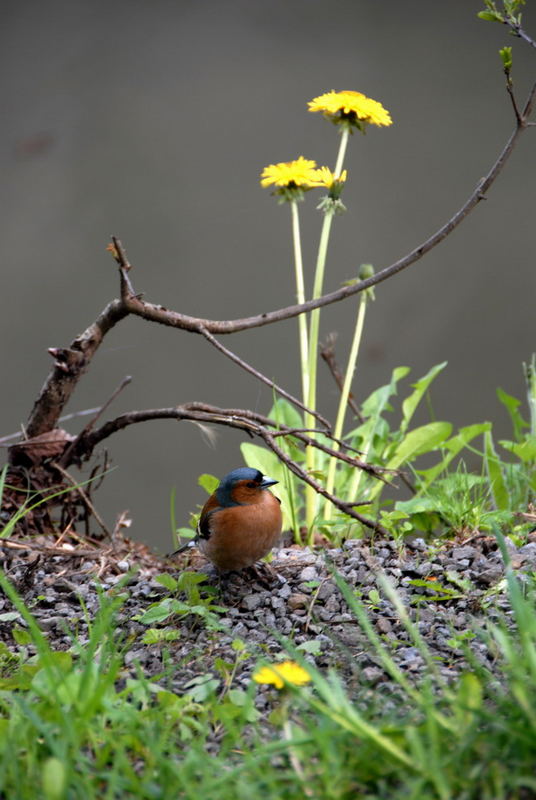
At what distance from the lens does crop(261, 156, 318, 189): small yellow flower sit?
3293 mm

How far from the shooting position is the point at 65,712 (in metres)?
1.73

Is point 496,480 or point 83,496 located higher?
point 496,480

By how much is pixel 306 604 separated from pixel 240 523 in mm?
288

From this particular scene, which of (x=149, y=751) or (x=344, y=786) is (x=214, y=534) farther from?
(x=344, y=786)

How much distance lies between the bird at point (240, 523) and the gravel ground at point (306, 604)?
0.13m

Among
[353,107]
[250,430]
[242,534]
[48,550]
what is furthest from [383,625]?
[353,107]

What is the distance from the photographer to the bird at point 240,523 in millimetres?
2641

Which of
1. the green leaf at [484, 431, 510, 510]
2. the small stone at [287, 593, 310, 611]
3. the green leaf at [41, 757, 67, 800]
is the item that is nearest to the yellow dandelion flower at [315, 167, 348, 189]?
the green leaf at [484, 431, 510, 510]

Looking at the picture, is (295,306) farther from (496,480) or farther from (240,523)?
(496,480)

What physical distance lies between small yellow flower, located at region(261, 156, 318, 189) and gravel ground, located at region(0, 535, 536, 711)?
4.12 ft

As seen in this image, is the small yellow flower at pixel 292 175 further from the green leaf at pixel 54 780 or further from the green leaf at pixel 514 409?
the green leaf at pixel 54 780

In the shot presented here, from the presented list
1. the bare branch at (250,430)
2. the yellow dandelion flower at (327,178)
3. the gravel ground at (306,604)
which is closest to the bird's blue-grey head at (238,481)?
the bare branch at (250,430)

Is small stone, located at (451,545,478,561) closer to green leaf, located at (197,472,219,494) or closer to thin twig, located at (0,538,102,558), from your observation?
green leaf, located at (197,472,219,494)

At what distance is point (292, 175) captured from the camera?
10.8ft
